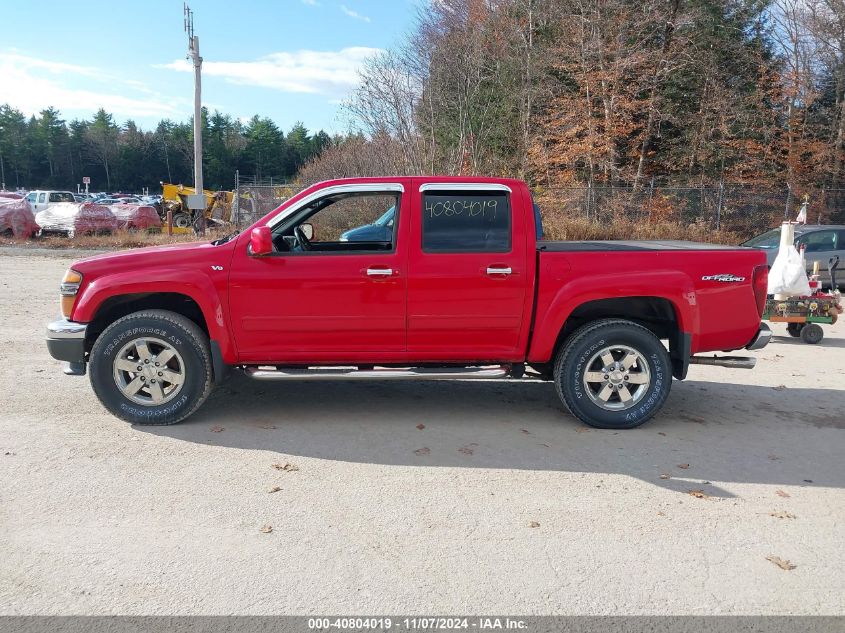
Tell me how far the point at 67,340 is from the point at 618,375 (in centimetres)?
433

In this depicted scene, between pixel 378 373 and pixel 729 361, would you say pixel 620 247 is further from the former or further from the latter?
pixel 378 373

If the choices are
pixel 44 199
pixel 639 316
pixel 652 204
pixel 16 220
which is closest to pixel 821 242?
pixel 652 204

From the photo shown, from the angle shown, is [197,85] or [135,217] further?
[135,217]

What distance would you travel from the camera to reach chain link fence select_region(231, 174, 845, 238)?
23781mm

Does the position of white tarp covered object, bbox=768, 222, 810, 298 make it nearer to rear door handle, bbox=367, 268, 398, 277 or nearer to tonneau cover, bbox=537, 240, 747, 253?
tonneau cover, bbox=537, 240, 747, 253

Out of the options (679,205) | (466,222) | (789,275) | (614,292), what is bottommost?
(789,275)

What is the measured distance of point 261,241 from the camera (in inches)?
203

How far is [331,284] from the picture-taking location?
5.32m

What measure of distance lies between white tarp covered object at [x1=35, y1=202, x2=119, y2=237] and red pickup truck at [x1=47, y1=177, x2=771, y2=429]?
23.9 meters

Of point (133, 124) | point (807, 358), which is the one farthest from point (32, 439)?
point (133, 124)

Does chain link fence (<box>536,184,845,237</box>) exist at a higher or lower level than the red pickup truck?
higher

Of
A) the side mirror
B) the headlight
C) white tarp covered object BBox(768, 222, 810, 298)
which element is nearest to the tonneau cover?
the side mirror

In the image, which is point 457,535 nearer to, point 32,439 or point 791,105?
point 32,439

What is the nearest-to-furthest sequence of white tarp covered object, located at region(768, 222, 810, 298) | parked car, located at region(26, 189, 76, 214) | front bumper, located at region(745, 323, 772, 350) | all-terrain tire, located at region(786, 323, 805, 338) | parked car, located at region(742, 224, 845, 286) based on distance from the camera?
1. front bumper, located at region(745, 323, 772, 350)
2. white tarp covered object, located at region(768, 222, 810, 298)
3. all-terrain tire, located at region(786, 323, 805, 338)
4. parked car, located at region(742, 224, 845, 286)
5. parked car, located at region(26, 189, 76, 214)
